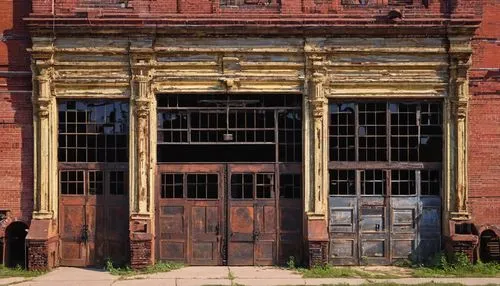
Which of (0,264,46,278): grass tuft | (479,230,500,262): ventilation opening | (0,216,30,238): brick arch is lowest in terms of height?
(0,264,46,278): grass tuft

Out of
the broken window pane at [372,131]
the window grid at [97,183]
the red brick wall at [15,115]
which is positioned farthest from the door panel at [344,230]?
the red brick wall at [15,115]

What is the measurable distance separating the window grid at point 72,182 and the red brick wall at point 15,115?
710 mm

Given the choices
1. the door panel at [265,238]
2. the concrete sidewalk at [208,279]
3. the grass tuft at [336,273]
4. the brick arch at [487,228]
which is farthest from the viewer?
the door panel at [265,238]

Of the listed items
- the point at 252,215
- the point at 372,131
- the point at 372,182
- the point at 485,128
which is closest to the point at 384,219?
the point at 372,182

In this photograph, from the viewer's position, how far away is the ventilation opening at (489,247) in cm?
1398

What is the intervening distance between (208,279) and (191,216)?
6.23 ft

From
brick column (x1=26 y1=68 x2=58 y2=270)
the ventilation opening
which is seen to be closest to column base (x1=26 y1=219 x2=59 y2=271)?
brick column (x1=26 y1=68 x2=58 y2=270)

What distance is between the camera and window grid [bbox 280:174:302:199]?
14.3 metres

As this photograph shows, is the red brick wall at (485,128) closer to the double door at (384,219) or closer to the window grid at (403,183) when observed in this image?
the double door at (384,219)

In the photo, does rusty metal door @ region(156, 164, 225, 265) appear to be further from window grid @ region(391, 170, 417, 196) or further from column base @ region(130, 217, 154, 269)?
window grid @ region(391, 170, 417, 196)

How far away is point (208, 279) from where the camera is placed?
42.0ft

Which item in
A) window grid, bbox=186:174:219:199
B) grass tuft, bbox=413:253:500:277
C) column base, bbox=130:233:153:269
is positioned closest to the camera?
grass tuft, bbox=413:253:500:277

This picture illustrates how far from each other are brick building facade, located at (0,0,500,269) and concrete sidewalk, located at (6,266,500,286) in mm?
690

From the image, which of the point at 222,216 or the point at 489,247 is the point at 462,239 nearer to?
the point at 489,247
